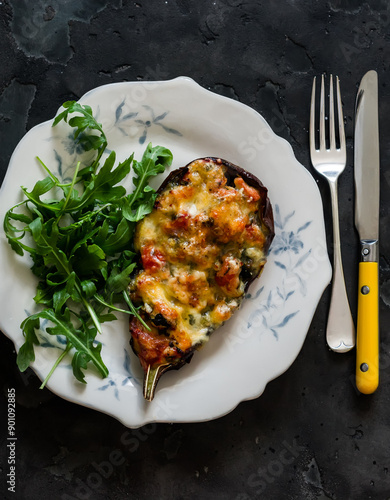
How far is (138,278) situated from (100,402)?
0.48 metres

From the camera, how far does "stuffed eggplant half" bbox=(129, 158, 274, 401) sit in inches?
76.2

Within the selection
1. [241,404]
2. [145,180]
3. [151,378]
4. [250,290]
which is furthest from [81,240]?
[241,404]

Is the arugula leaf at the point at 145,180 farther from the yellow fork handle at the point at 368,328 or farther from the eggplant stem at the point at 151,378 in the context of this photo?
the yellow fork handle at the point at 368,328

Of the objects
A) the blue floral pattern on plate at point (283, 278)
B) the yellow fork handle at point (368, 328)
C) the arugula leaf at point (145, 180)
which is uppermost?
the arugula leaf at point (145, 180)

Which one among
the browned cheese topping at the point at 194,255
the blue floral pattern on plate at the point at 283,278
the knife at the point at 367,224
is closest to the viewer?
the browned cheese topping at the point at 194,255

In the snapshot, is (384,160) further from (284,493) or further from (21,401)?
(21,401)

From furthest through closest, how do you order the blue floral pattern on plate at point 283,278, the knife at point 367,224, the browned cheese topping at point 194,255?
the knife at point 367,224
the blue floral pattern on plate at point 283,278
the browned cheese topping at point 194,255

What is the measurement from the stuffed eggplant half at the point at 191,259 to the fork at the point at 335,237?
15.2 inches

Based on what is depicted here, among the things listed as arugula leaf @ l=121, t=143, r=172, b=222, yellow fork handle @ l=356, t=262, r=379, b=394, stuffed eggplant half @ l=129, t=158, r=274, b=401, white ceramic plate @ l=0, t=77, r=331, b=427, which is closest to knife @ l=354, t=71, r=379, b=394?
yellow fork handle @ l=356, t=262, r=379, b=394

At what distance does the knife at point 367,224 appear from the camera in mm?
2203

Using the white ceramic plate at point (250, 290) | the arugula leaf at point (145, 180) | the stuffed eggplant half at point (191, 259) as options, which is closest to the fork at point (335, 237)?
the white ceramic plate at point (250, 290)

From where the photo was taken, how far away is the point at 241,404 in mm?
2248

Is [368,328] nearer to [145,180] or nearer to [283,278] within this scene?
[283,278]

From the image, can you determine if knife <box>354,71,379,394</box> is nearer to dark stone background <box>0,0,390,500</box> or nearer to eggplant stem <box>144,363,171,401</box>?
dark stone background <box>0,0,390,500</box>
